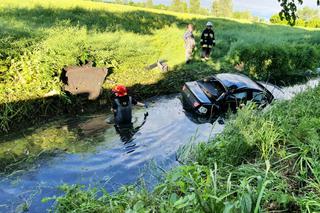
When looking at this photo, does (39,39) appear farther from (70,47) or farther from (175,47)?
(175,47)

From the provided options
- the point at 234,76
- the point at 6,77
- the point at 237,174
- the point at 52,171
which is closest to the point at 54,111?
the point at 6,77

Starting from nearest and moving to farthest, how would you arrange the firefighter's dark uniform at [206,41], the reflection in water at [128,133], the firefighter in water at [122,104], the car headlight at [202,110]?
1. the reflection in water at [128,133]
2. the firefighter in water at [122,104]
3. the car headlight at [202,110]
4. the firefighter's dark uniform at [206,41]

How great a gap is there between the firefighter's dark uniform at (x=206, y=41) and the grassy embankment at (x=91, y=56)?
0.68 meters

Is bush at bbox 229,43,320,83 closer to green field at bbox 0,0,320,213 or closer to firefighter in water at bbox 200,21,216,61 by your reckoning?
green field at bbox 0,0,320,213

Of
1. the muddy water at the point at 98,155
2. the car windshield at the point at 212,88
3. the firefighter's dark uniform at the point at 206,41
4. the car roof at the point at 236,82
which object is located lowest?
the muddy water at the point at 98,155

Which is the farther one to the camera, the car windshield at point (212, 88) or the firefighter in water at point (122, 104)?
the car windshield at point (212, 88)

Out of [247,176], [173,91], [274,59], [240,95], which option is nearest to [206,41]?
[274,59]

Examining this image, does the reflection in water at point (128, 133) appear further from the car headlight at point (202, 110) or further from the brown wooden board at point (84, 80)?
the brown wooden board at point (84, 80)

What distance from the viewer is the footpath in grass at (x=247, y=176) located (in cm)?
351

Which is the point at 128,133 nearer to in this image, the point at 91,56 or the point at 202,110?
the point at 202,110

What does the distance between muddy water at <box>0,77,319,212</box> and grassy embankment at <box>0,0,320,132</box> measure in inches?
44.7

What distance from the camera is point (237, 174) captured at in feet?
15.9

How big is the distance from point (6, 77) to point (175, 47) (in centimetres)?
1151

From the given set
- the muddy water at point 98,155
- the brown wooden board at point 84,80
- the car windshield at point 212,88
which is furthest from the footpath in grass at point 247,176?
the brown wooden board at point 84,80
